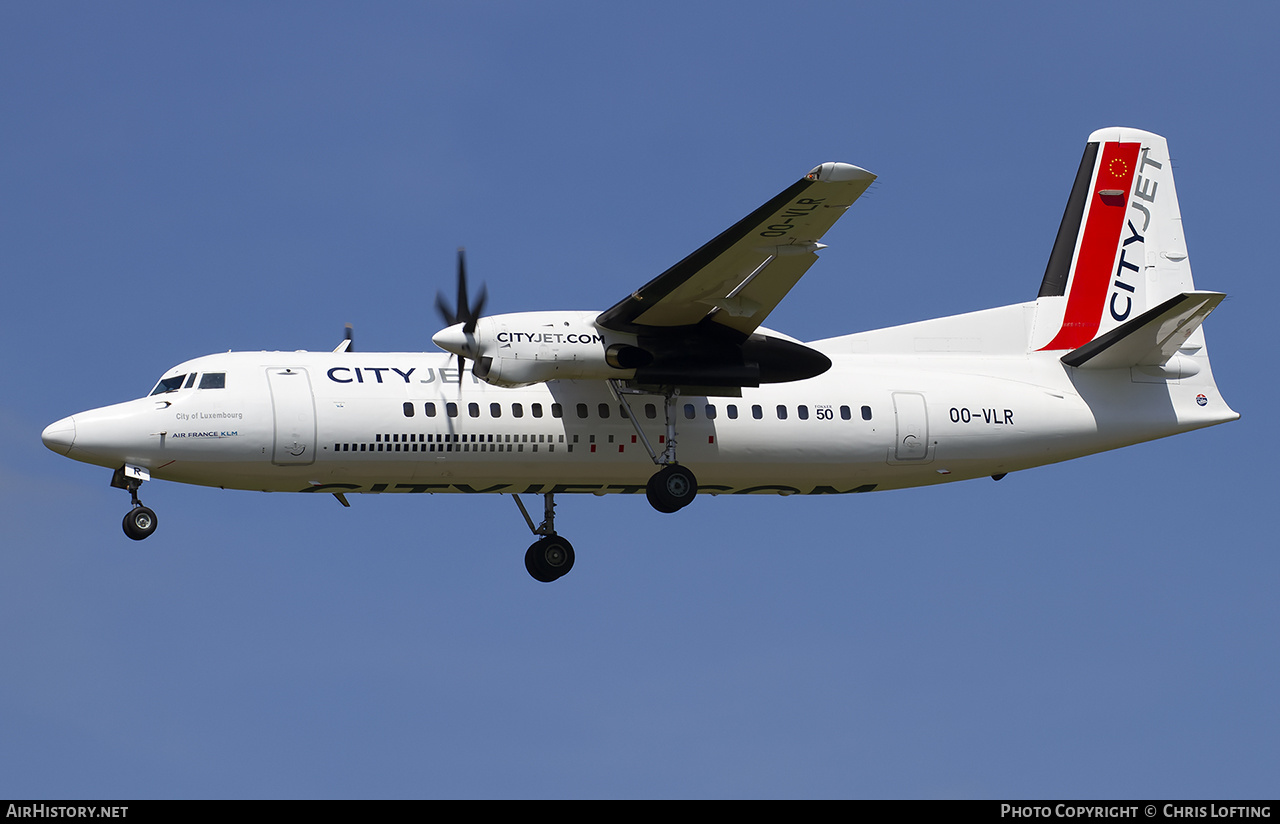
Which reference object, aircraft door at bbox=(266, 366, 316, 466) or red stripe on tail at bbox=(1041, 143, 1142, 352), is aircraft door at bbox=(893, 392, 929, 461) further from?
aircraft door at bbox=(266, 366, 316, 466)

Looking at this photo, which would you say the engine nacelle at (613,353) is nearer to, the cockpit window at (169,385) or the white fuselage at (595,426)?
the white fuselage at (595,426)

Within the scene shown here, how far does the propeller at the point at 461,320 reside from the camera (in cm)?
2020

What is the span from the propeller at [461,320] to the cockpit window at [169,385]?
3319mm

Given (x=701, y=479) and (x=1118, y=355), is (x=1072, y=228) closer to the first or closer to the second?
(x=1118, y=355)

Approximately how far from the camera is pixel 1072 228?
25.3 m
